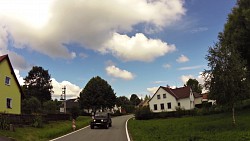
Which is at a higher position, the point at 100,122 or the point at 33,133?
the point at 100,122

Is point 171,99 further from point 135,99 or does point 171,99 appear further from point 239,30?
point 135,99

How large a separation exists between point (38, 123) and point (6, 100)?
13.6 m

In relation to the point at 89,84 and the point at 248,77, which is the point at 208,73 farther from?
the point at 89,84

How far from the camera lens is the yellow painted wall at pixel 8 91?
38.4m

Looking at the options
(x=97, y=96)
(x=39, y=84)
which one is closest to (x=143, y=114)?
(x=97, y=96)

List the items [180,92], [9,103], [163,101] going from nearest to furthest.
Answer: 1. [9,103]
2. [163,101]
3. [180,92]

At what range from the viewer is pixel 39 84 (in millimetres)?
106188

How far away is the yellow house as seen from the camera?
3844 centimetres

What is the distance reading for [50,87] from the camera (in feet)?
353

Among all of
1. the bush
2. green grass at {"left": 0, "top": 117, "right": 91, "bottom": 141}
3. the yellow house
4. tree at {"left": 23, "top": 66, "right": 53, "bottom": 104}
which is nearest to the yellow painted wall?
the yellow house

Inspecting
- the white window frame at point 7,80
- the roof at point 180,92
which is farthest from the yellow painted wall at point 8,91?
the roof at point 180,92

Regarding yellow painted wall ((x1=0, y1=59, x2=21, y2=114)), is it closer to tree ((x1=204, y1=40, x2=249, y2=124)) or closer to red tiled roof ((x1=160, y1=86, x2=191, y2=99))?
tree ((x1=204, y1=40, x2=249, y2=124))

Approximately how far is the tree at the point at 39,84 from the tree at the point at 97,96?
23.7 metres

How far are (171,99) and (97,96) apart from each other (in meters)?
22.2
